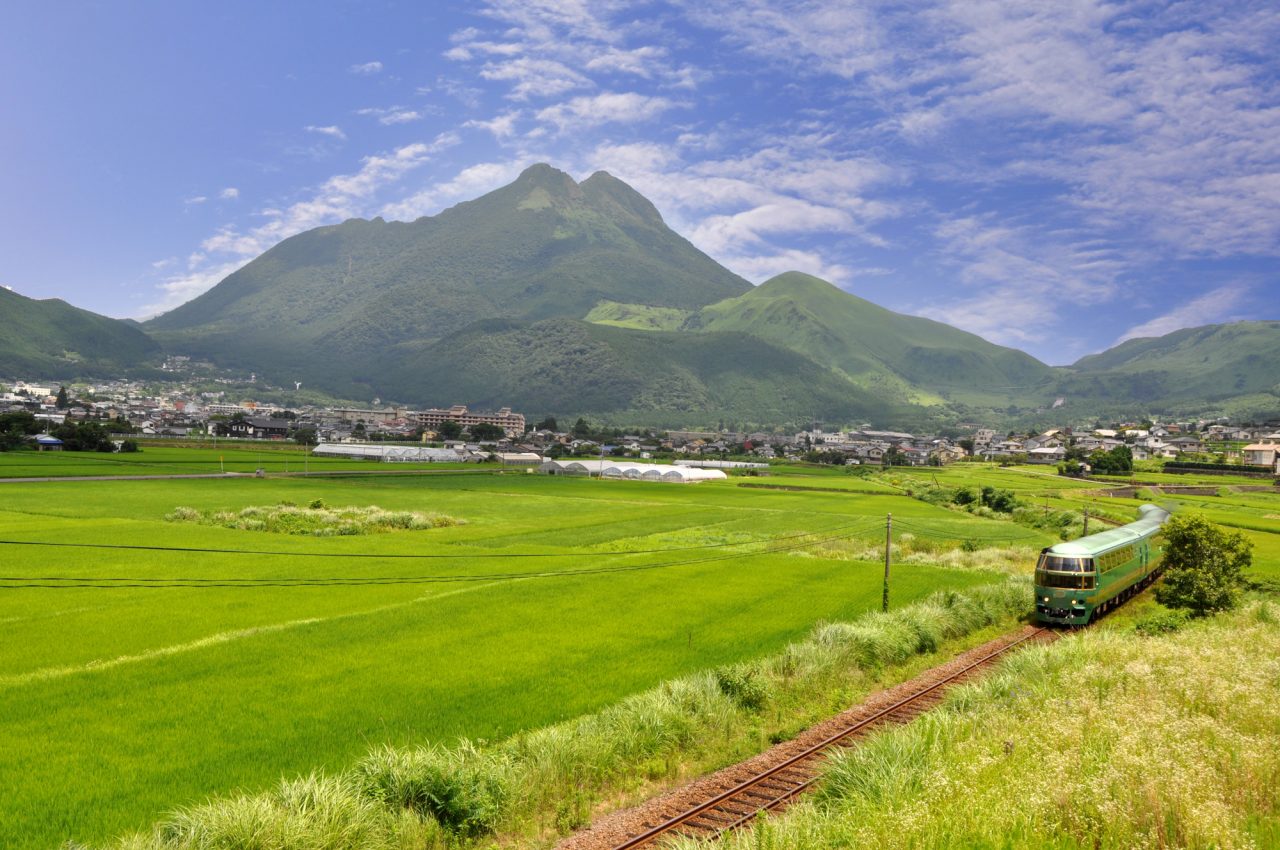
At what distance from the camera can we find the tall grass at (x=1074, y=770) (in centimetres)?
1057

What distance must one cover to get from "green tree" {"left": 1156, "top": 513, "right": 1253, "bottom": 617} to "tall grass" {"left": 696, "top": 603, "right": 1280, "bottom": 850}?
15.2 meters

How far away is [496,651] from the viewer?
2398 centimetres

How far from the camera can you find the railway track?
13500 mm

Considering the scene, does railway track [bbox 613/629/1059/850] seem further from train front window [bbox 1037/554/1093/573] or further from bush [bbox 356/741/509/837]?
train front window [bbox 1037/554/1093/573]

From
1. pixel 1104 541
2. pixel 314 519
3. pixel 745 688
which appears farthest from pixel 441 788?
pixel 314 519

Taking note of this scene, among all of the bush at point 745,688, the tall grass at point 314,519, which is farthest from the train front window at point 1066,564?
the tall grass at point 314,519

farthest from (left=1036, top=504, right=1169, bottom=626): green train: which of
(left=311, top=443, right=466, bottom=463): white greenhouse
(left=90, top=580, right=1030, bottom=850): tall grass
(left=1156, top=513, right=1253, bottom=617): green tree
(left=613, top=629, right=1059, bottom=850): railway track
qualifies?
(left=311, top=443, right=466, bottom=463): white greenhouse

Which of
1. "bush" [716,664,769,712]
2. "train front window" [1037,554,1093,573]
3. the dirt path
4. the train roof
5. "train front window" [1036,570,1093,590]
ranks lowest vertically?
the dirt path

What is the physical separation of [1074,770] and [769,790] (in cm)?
571

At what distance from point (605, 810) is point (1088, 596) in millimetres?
25221

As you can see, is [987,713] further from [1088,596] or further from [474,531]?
[474,531]

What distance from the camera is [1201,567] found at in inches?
1406

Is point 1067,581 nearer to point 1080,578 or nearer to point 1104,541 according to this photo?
point 1080,578

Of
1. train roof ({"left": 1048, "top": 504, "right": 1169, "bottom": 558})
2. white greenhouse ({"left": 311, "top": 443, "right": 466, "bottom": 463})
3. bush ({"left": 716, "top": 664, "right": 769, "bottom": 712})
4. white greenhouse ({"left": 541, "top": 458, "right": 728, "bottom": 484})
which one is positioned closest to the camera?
bush ({"left": 716, "top": 664, "right": 769, "bottom": 712})
